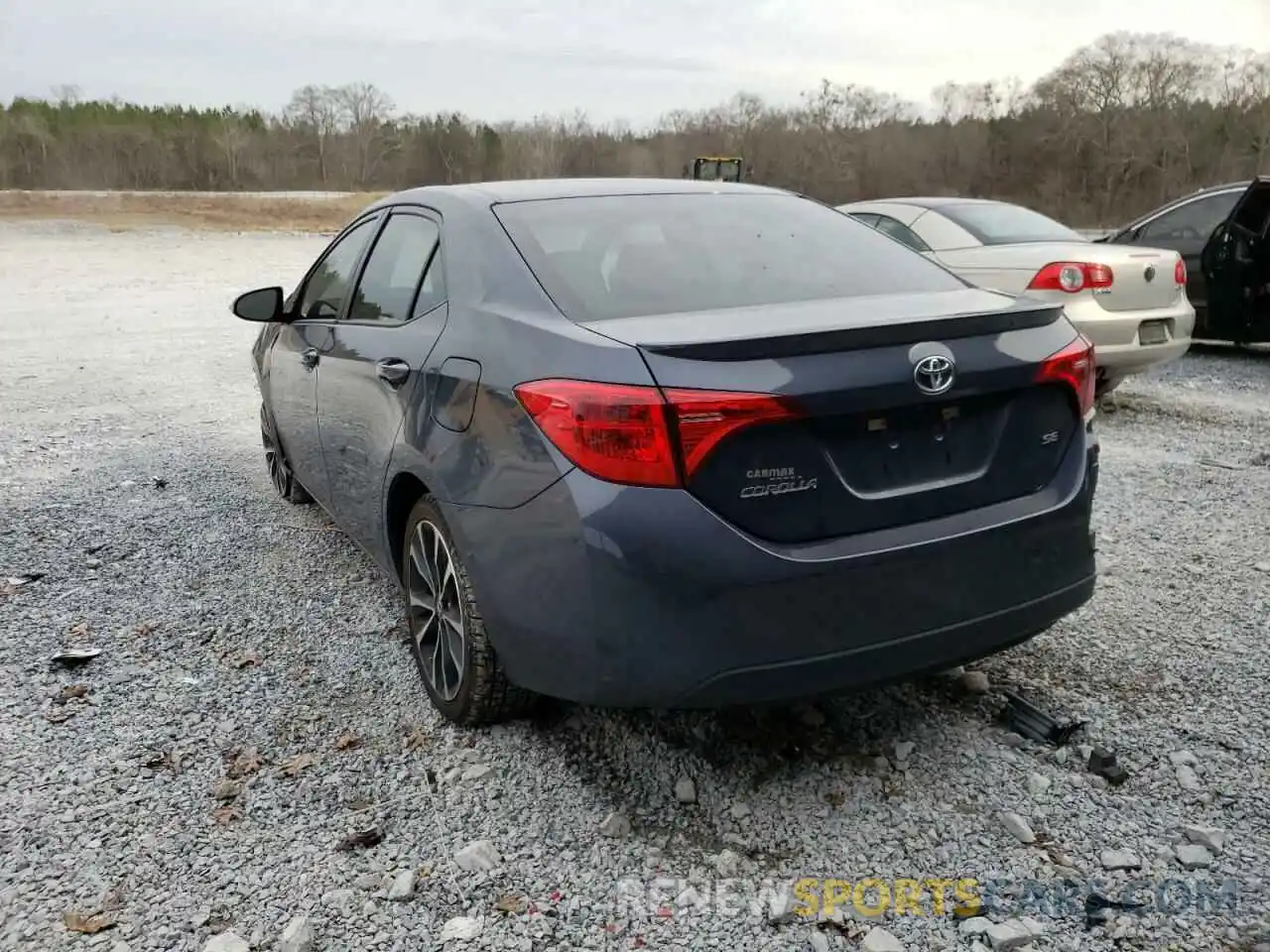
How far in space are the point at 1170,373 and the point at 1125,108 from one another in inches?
2518

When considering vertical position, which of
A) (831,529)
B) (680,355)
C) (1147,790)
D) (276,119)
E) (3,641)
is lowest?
(3,641)

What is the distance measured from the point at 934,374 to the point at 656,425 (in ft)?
2.35

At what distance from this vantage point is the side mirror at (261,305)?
4.52m

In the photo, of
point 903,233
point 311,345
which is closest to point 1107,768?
point 311,345

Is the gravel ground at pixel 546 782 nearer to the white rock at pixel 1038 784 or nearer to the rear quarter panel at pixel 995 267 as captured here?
the white rock at pixel 1038 784

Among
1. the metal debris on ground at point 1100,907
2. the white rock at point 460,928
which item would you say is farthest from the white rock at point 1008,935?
the white rock at point 460,928

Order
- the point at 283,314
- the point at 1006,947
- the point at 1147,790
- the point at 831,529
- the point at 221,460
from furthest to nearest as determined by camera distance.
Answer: the point at 221,460 < the point at 283,314 < the point at 1147,790 < the point at 831,529 < the point at 1006,947

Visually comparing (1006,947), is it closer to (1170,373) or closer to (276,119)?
(1170,373)

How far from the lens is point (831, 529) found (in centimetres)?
241

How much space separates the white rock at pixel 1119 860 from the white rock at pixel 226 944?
6.75 ft

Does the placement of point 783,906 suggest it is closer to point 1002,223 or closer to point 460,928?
point 460,928

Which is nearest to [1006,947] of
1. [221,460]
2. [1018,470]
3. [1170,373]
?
[1018,470]

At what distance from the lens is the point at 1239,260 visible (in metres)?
9.23

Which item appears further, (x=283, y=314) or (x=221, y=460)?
(x=221, y=460)
